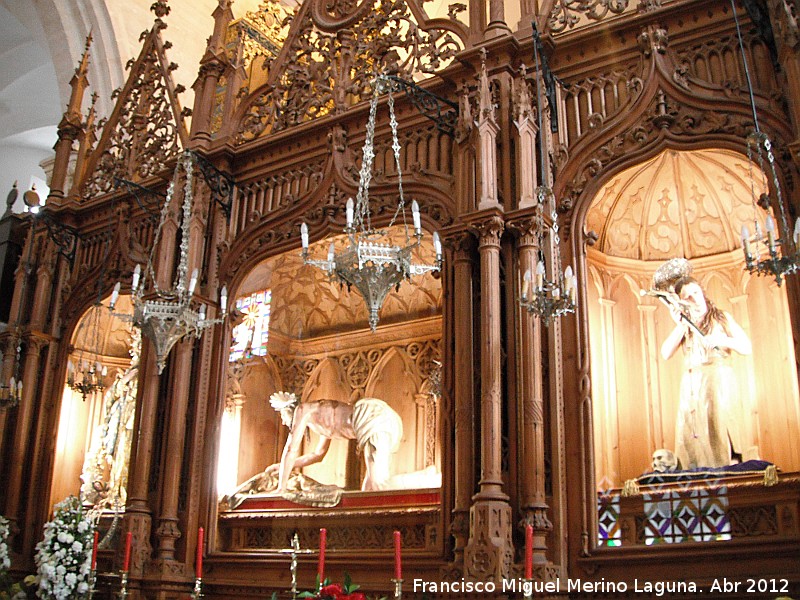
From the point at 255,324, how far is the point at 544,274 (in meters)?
5.71

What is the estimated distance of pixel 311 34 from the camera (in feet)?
36.2

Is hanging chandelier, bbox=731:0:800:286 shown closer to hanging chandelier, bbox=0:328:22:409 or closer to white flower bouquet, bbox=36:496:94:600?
white flower bouquet, bbox=36:496:94:600

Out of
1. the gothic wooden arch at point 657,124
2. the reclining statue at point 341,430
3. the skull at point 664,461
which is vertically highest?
the gothic wooden arch at point 657,124

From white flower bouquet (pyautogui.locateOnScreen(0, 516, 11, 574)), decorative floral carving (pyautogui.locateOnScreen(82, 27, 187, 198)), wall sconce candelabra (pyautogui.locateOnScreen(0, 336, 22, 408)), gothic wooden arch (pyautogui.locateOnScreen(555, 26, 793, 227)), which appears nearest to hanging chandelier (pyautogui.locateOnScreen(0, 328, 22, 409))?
wall sconce candelabra (pyautogui.locateOnScreen(0, 336, 22, 408))

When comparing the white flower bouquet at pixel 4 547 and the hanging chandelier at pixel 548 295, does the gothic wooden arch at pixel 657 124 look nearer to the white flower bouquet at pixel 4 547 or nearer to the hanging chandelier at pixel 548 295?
the hanging chandelier at pixel 548 295

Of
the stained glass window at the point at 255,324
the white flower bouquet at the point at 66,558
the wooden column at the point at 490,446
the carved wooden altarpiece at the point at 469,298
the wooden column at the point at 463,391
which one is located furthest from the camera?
the stained glass window at the point at 255,324

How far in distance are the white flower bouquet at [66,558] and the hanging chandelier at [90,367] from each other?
354 cm

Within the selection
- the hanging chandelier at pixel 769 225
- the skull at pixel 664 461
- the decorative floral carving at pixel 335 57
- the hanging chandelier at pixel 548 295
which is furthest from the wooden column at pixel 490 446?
the decorative floral carving at pixel 335 57

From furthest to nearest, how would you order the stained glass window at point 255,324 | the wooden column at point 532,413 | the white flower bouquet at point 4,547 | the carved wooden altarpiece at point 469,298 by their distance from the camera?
the stained glass window at point 255,324 < the white flower bouquet at point 4,547 < the carved wooden altarpiece at point 469,298 < the wooden column at point 532,413

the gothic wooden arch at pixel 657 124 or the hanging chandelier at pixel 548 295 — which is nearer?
the hanging chandelier at pixel 548 295

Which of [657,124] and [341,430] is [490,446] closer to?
[657,124]

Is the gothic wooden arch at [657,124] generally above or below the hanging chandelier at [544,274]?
above

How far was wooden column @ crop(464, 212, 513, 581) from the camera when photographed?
6.98 metres

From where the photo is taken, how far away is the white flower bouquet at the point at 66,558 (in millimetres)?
8359
